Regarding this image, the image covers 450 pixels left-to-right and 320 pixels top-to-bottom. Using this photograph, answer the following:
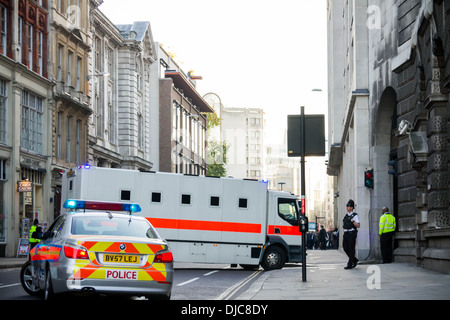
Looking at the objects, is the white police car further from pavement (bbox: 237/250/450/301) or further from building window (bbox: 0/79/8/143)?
building window (bbox: 0/79/8/143)

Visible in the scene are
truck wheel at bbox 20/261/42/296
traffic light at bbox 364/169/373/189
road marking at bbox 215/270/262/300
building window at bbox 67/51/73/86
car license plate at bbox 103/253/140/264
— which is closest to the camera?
car license plate at bbox 103/253/140/264

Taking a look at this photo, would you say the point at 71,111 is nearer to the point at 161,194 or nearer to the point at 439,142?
the point at 161,194

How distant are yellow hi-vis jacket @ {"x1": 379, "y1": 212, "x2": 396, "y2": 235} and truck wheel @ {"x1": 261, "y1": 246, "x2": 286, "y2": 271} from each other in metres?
3.75

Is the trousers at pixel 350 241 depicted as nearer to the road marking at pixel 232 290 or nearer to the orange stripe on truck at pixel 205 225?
the road marking at pixel 232 290

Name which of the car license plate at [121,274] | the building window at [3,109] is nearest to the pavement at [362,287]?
the car license plate at [121,274]

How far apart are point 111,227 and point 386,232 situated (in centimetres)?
1388

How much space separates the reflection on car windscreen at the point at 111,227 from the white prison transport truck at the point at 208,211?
12.1 m

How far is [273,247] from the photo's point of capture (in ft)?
88.2

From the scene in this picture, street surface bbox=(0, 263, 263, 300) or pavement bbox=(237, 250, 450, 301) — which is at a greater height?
pavement bbox=(237, 250, 450, 301)

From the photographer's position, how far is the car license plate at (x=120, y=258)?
1160 cm

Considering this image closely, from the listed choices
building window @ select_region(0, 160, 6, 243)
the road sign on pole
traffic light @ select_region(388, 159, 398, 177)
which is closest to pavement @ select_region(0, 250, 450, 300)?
the road sign on pole

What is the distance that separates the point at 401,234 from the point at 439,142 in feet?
20.9

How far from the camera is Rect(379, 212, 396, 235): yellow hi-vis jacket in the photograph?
2448cm

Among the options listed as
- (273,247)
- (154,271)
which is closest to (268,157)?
(273,247)
